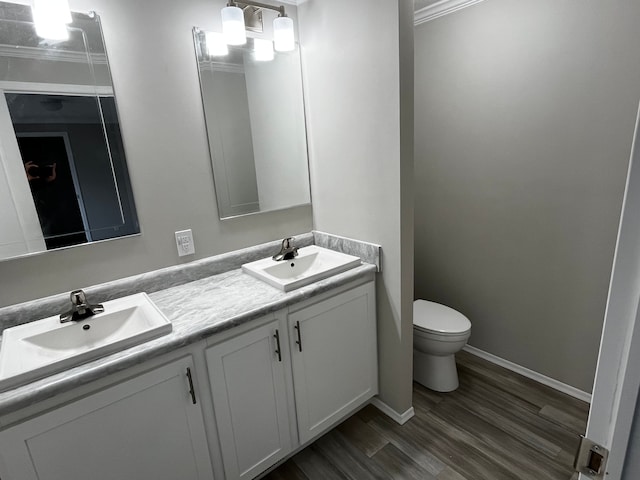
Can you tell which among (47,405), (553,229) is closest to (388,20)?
(553,229)

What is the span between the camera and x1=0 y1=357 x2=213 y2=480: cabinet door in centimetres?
101

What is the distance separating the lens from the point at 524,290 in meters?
2.12

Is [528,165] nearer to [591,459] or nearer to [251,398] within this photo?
[591,459]

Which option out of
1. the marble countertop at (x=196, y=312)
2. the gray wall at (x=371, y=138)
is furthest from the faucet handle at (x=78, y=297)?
the gray wall at (x=371, y=138)

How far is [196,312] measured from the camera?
1.41 m

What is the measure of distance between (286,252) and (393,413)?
1093 mm

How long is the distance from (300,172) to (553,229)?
1476 millimetres

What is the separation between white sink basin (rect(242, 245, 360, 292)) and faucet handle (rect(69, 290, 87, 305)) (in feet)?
2.35

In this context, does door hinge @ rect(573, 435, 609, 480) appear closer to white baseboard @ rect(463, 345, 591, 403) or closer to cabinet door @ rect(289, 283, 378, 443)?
cabinet door @ rect(289, 283, 378, 443)

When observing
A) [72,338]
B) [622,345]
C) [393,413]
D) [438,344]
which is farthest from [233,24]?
[393,413]

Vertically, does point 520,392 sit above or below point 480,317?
below

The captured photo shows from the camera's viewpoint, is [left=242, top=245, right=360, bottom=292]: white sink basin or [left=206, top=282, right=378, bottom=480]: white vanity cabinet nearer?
[left=206, top=282, right=378, bottom=480]: white vanity cabinet

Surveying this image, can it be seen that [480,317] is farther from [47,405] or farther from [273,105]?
[47,405]

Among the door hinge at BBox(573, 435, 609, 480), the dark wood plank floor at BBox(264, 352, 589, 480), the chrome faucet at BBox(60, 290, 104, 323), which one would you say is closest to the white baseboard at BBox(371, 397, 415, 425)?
the dark wood plank floor at BBox(264, 352, 589, 480)
